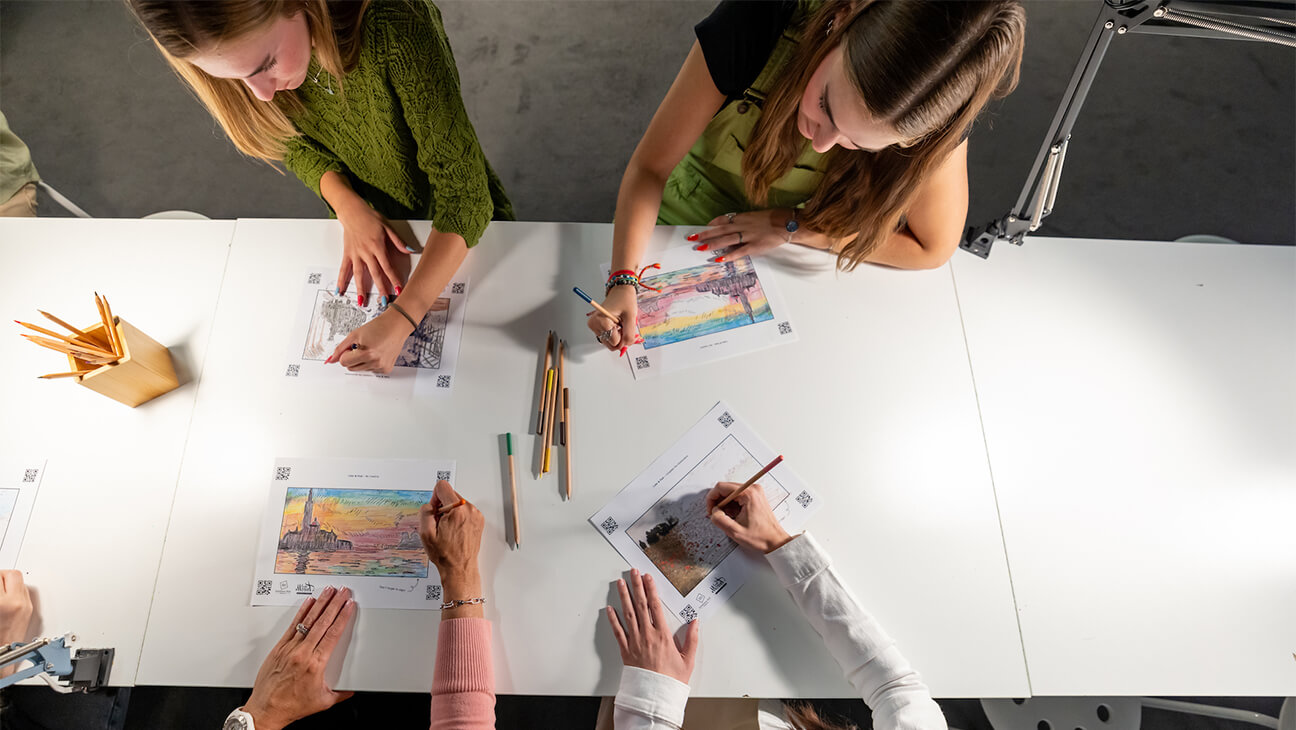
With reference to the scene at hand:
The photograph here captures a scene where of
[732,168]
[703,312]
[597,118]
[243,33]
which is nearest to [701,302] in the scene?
[703,312]

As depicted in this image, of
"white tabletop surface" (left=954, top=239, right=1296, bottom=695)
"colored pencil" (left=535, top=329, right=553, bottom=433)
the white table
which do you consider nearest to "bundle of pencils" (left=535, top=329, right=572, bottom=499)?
"colored pencil" (left=535, top=329, right=553, bottom=433)

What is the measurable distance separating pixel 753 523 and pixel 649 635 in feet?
0.81

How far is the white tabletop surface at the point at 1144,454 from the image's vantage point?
Answer: 3.60ft

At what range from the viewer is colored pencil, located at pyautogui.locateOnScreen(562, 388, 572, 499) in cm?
115

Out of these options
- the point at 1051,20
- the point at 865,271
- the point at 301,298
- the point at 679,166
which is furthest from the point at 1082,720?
the point at 1051,20

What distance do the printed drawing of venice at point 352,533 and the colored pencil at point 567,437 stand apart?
24 cm

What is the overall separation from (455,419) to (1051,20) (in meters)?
2.84

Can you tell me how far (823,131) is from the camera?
3.56 ft

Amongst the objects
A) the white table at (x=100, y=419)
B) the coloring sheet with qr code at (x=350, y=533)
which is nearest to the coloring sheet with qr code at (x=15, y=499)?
the white table at (x=100, y=419)

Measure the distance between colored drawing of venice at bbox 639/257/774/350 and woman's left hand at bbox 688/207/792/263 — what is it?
0.09ft

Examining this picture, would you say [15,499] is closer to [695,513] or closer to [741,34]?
[695,513]

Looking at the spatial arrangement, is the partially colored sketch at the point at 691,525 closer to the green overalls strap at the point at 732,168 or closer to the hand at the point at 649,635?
the hand at the point at 649,635

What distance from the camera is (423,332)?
1271 mm

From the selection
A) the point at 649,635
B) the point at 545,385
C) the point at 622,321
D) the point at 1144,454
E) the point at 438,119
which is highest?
the point at 438,119
